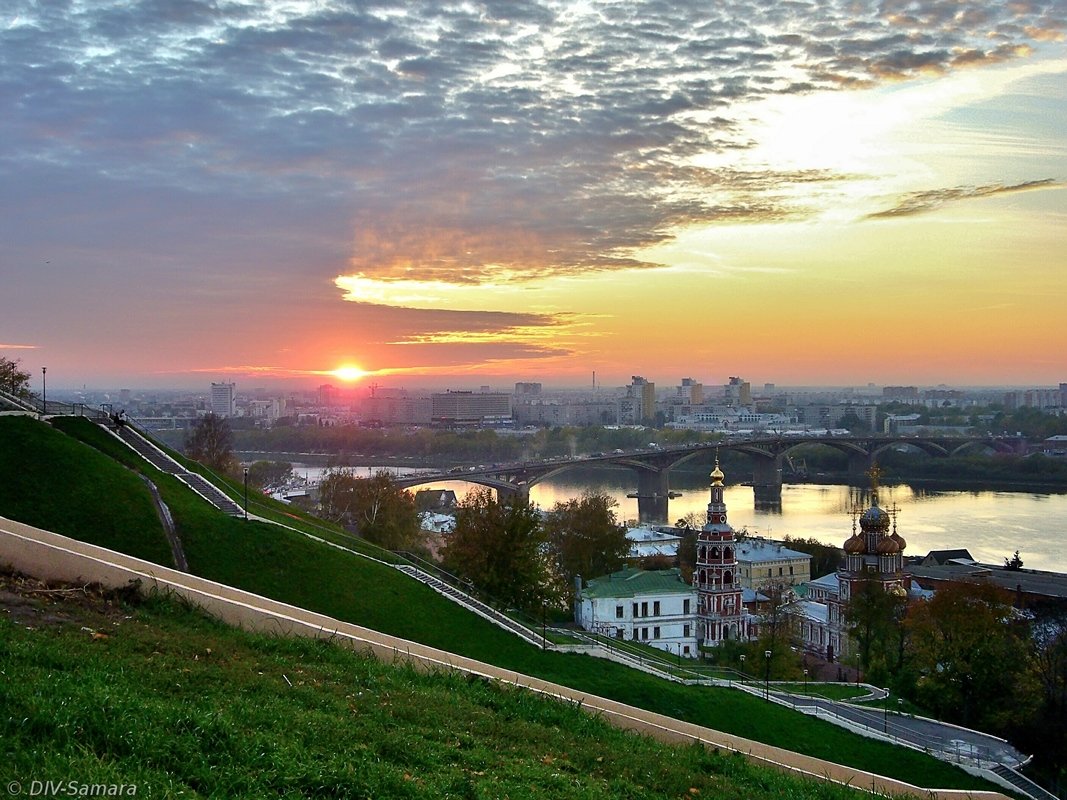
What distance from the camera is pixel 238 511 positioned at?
10.5m

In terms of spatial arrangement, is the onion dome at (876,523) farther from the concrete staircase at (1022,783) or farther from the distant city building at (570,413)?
the distant city building at (570,413)

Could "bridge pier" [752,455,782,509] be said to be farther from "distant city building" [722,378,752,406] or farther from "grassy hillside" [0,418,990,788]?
"distant city building" [722,378,752,406]

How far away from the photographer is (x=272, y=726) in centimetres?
378

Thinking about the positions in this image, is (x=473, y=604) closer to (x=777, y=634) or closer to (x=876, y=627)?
(x=777, y=634)

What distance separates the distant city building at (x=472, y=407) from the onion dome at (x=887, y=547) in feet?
313

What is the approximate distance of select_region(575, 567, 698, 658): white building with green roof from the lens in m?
16.7

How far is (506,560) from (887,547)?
9421mm

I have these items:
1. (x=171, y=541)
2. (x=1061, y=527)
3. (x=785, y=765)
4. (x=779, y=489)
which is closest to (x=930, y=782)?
(x=785, y=765)

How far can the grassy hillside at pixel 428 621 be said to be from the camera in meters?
8.67

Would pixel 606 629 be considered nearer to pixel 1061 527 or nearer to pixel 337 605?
pixel 337 605

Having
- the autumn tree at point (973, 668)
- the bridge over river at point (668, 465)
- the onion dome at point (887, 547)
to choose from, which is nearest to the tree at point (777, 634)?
the autumn tree at point (973, 668)

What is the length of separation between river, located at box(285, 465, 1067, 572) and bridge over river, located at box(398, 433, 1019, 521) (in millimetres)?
834

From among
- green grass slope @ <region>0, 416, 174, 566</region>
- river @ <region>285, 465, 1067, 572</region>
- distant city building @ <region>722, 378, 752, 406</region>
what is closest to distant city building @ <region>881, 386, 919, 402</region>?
distant city building @ <region>722, 378, 752, 406</region>

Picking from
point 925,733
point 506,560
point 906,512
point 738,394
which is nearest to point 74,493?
point 506,560
